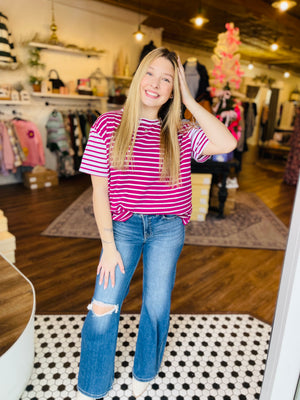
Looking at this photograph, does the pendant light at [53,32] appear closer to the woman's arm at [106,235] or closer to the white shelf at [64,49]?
the white shelf at [64,49]

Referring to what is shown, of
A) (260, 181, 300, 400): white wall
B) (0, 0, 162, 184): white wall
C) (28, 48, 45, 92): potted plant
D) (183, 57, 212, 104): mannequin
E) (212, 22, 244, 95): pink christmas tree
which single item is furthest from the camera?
(28, 48, 45, 92): potted plant

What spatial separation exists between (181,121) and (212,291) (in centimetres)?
149

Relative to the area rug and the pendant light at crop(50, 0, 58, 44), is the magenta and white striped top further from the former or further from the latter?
the pendant light at crop(50, 0, 58, 44)

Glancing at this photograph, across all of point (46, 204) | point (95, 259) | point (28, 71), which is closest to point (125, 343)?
point (95, 259)

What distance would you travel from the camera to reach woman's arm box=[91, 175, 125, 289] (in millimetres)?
1192

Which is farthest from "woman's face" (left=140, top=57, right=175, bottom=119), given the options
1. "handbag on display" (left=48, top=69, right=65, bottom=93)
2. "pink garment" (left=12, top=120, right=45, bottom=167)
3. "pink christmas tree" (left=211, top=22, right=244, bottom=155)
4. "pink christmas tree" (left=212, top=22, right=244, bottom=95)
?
"handbag on display" (left=48, top=69, right=65, bottom=93)

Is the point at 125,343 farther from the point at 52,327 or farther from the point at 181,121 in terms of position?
the point at 181,121

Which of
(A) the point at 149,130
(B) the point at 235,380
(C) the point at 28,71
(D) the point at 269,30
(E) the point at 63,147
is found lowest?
(B) the point at 235,380

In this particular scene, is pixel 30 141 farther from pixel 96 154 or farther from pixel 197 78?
pixel 96 154

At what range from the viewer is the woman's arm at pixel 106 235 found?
46.9 inches

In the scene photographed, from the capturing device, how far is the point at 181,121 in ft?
4.28

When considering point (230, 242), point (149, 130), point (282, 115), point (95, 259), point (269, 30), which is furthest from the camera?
point (282, 115)

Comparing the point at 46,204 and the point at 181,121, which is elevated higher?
the point at 181,121

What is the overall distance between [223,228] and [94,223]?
4.91 ft
